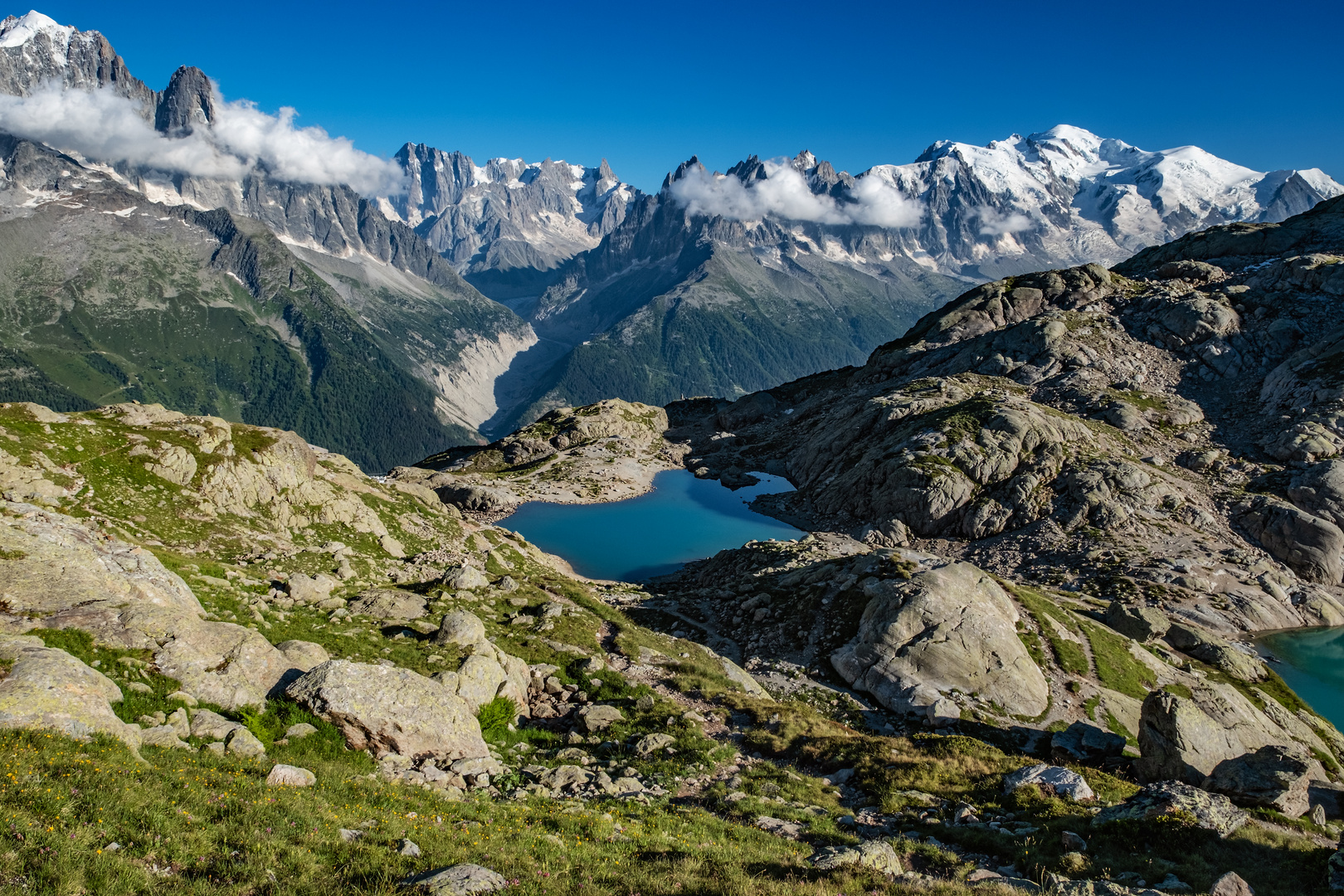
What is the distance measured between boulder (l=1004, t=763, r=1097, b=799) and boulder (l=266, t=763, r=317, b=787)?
2401 cm

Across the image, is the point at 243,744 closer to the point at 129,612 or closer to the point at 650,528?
the point at 129,612

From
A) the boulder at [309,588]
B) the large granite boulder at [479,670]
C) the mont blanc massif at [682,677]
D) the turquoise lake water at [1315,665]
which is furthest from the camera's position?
the turquoise lake water at [1315,665]

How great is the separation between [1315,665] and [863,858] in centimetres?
7238

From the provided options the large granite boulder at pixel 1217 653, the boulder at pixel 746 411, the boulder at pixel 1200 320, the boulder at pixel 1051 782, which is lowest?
the boulder at pixel 1051 782

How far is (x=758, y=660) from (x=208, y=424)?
137ft

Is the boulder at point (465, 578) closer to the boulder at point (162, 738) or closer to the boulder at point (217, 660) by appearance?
the boulder at point (217, 660)

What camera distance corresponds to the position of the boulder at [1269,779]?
1029 inches

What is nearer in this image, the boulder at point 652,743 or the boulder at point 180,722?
the boulder at point 180,722

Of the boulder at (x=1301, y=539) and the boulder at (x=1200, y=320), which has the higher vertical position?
the boulder at (x=1200, y=320)

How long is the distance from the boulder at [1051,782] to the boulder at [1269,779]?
6.85 meters

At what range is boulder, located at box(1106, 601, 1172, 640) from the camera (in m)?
55.1

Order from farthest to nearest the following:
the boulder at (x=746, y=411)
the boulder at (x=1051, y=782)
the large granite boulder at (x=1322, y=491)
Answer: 1. the boulder at (x=746, y=411)
2. the large granite boulder at (x=1322, y=491)
3. the boulder at (x=1051, y=782)

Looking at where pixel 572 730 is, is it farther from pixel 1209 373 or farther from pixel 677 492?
pixel 1209 373

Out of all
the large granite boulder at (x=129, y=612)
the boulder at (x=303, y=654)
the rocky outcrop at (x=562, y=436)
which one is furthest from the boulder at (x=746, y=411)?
the large granite boulder at (x=129, y=612)
